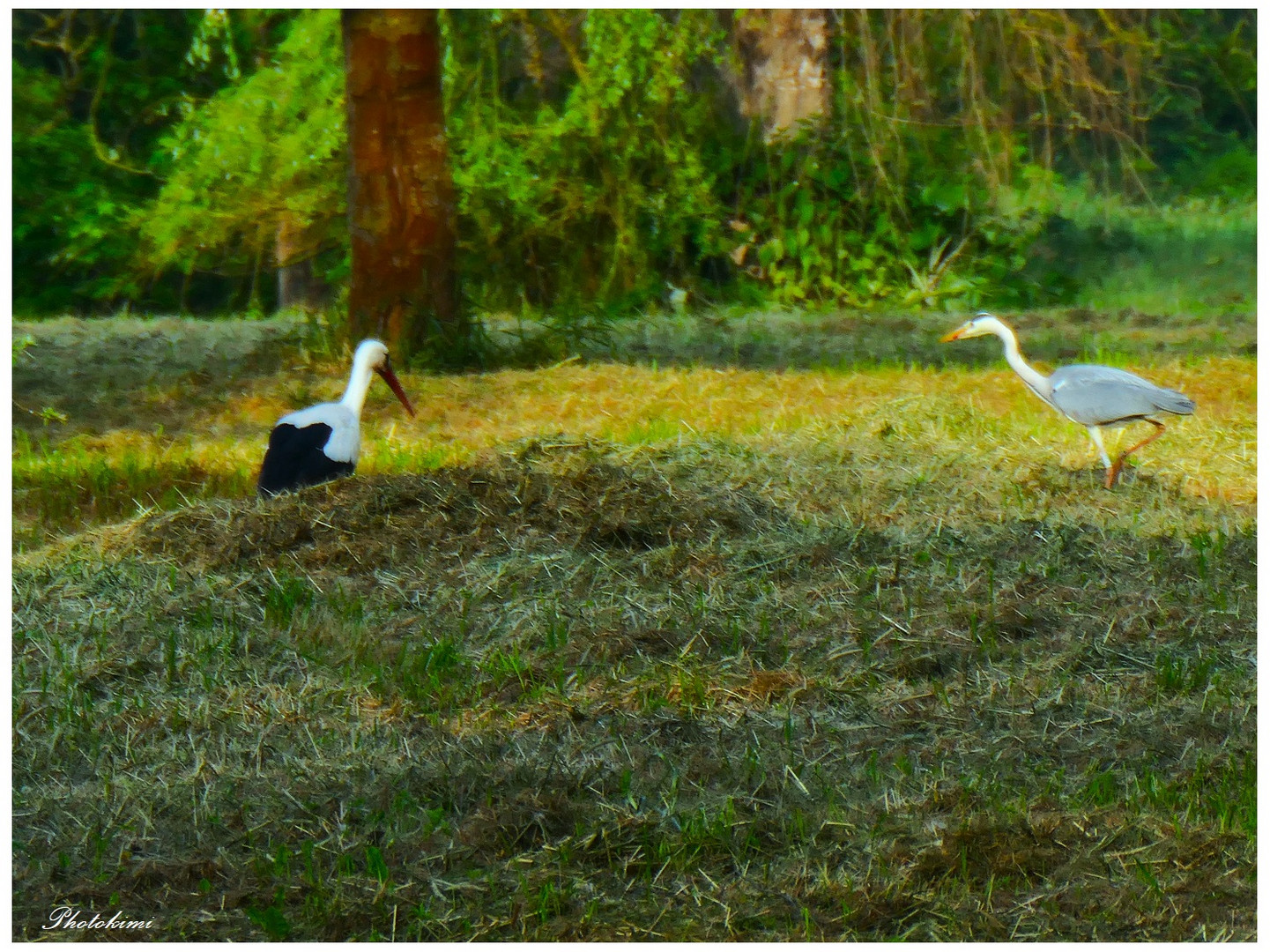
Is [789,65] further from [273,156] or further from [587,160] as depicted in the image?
[273,156]

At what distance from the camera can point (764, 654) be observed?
4777mm

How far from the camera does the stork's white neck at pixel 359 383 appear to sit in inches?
275

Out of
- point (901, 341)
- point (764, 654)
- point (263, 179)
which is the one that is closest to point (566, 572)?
point (764, 654)

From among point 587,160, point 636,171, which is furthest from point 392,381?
point 636,171

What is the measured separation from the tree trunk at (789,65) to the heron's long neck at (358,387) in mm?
9599

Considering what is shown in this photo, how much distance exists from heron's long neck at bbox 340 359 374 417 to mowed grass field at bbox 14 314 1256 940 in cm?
52

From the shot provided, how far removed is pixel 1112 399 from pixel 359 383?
3486 mm

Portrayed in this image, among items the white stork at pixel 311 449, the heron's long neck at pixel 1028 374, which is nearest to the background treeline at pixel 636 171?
the heron's long neck at pixel 1028 374

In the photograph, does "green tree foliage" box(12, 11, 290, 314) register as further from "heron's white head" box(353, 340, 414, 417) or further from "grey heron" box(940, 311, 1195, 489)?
"grey heron" box(940, 311, 1195, 489)

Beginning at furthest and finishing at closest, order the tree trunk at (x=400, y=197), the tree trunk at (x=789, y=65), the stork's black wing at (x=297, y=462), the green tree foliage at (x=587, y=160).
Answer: the tree trunk at (x=789, y=65), the green tree foliage at (x=587, y=160), the tree trunk at (x=400, y=197), the stork's black wing at (x=297, y=462)

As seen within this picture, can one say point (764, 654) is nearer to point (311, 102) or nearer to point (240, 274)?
point (311, 102)

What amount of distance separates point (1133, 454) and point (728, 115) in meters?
10.5

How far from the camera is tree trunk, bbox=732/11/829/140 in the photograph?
16.1m

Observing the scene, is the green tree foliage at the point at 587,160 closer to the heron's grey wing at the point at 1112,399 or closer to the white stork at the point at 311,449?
the heron's grey wing at the point at 1112,399
